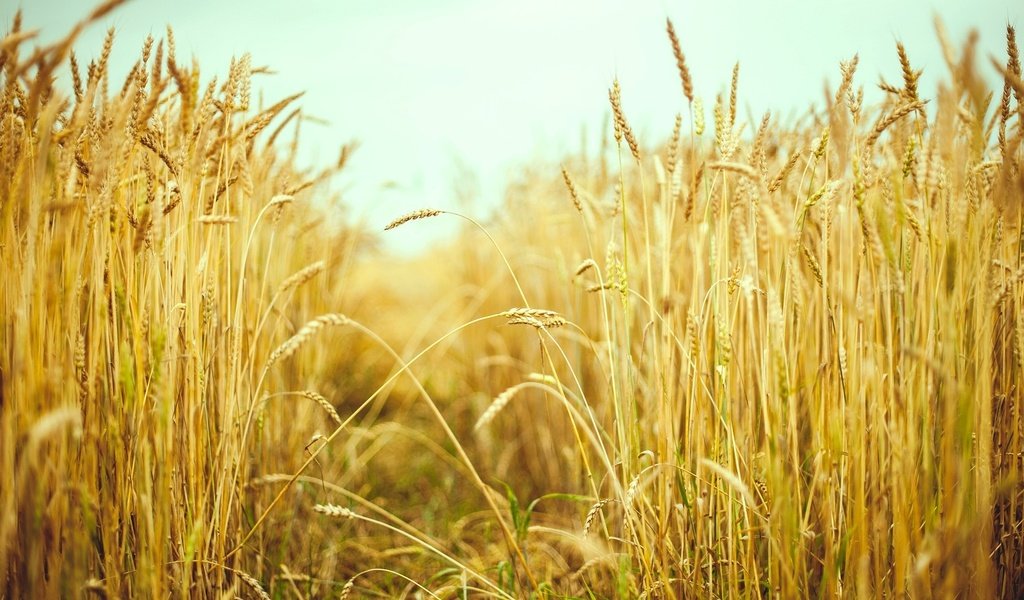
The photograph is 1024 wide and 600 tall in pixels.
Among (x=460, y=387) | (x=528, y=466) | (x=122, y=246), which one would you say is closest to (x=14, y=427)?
(x=122, y=246)

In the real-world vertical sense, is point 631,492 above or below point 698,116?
below

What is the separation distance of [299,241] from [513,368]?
1133 millimetres

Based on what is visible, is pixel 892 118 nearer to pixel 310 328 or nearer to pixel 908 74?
pixel 908 74

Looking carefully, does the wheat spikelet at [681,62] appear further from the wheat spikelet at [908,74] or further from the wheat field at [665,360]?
the wheat spikelet at [908,74]

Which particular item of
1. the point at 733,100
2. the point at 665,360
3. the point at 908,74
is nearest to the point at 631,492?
the point at 665,360

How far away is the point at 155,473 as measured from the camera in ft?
3.47

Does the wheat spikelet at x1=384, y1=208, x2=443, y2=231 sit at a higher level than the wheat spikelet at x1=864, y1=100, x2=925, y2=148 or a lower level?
lower

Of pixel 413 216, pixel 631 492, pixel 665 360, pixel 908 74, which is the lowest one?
pixel 631 492

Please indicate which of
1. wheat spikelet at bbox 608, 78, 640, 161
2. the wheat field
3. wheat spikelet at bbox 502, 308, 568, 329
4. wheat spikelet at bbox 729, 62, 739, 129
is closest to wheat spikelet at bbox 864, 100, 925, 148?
the wheat field

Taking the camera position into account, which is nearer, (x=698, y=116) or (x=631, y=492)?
(x=631, y=492)

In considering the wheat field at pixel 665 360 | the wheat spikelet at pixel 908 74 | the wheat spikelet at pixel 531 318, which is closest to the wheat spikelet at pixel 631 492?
the wheat field at pixel 665 360

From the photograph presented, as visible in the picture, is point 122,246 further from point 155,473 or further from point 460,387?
point 460,387

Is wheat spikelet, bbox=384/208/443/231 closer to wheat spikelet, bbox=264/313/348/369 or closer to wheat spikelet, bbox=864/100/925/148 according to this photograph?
wheat spikelet, bbox=264/313/348/369

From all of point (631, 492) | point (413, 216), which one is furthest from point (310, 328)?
point (631, 492)
